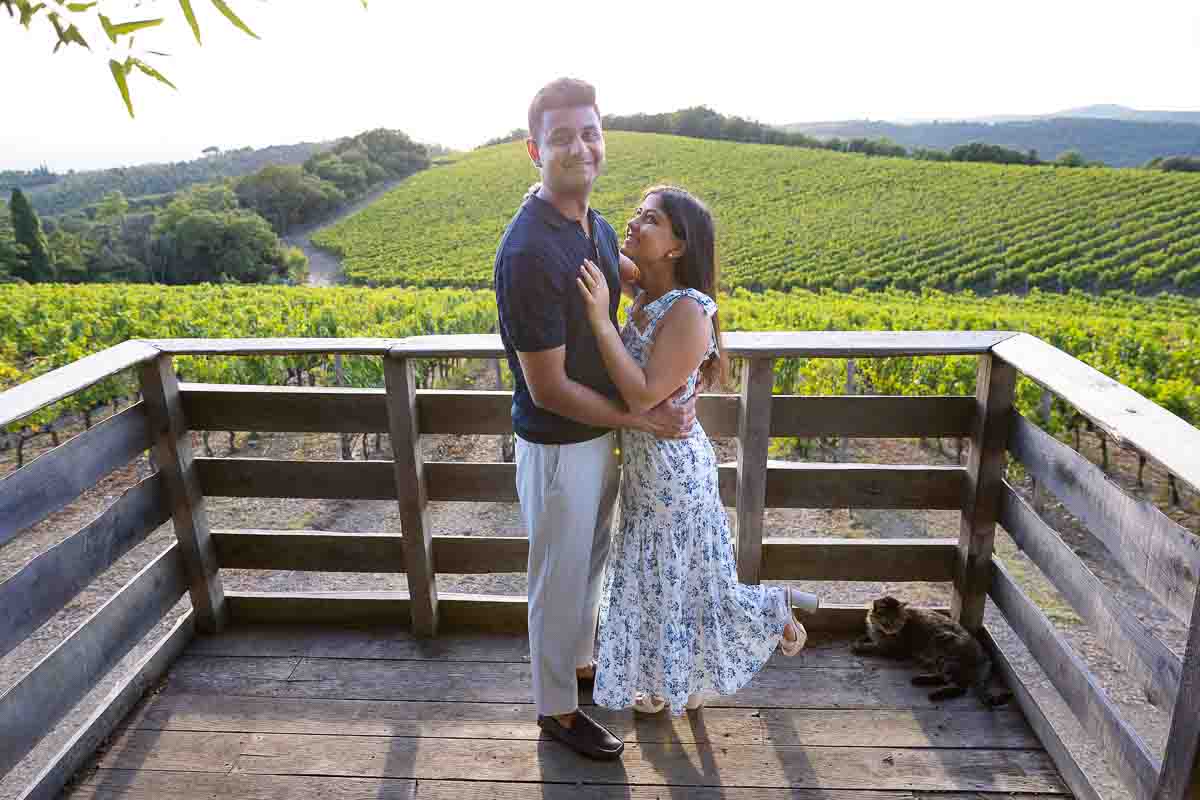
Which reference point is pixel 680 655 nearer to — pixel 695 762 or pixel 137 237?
pixel 695 762

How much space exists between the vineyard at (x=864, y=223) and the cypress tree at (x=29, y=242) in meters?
15.2

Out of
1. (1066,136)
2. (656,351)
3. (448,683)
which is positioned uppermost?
(656,351)


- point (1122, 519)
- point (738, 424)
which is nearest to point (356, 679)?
point (738, 424)

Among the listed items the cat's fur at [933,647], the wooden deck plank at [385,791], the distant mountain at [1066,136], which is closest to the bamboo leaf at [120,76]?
the wooden deck plank at [385,791]

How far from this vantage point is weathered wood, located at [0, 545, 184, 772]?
1.96 m

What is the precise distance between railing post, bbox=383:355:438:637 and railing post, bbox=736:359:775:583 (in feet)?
3.37

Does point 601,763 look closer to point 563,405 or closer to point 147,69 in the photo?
point 563,405

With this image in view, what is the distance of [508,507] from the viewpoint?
23.3 feet

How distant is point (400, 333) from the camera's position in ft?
36.1

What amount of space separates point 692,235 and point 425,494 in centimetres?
133

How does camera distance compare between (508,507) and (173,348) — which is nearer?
(173,348)

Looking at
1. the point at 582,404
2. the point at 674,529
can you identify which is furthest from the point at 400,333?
the point at 582,404

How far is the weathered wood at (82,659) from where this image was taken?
1.96m

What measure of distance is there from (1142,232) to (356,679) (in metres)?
34.8
